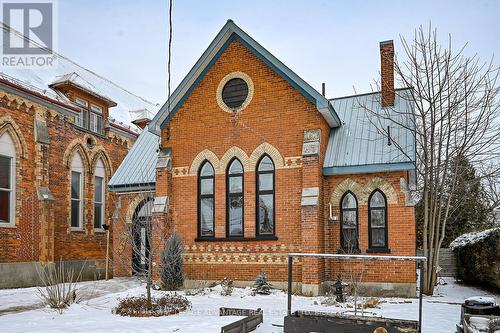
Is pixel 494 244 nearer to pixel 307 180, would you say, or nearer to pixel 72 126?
pixel 307 180

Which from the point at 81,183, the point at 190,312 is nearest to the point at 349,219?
the point at 190,312

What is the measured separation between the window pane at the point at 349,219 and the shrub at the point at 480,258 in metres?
4.32

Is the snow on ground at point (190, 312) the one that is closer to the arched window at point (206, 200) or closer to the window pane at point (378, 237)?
the window pane at point (378, 237)

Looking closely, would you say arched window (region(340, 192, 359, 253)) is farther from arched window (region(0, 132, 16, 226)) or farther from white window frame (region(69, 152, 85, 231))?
white window frame (region(69, 152, 85, 231))

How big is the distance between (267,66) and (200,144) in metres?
3.46

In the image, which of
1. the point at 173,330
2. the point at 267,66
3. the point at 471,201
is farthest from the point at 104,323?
the point at 471,201

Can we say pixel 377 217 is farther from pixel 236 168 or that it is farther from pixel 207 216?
pixel 207 216

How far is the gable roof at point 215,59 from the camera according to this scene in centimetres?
1596

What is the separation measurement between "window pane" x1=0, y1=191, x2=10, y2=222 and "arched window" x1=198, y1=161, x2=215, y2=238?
23.2 feet

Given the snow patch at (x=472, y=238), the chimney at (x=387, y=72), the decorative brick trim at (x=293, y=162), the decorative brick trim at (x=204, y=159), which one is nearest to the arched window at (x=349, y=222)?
the decorative brick trim at (x=293, y=162)

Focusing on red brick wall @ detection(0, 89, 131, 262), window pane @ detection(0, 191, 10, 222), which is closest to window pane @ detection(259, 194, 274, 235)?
red brick wall @ detection(0, 89, 131, 262)

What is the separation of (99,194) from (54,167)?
12.4ft

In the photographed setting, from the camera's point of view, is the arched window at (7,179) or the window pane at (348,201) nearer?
the window pane at (348,201)

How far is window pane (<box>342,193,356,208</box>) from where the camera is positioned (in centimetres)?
1594
